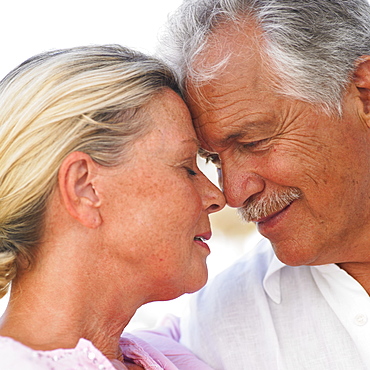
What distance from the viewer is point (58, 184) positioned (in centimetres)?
174

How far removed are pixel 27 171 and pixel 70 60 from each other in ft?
1.18

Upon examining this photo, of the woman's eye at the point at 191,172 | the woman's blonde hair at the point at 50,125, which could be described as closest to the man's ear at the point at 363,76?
the woman's eye at the point at 191,172

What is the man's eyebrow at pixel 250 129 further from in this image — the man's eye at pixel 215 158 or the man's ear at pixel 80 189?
the man's ear at pixel 80 189

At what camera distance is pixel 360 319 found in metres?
2.21

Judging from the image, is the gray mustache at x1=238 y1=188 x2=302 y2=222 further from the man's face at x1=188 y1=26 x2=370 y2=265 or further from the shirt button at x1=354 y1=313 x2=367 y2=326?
the shirt button at x1=354 y1=313 x2=367 y2=326

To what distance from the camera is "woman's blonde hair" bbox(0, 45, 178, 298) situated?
1712mm

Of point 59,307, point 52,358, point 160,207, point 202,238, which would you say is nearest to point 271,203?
point 202,238

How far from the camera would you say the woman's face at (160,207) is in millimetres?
1768

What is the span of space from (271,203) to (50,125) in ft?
2.70

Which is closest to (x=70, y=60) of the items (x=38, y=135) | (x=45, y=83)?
(x=45, y=83)

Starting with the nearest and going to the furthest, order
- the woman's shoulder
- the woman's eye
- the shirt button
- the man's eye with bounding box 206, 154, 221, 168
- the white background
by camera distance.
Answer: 1. the woman's shoulder
2. the woman's eye
3. the shirt button
4. the man's eye with bounding box 206, 154, 221, 168
5. the white background

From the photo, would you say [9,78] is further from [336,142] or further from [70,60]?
[336,142]

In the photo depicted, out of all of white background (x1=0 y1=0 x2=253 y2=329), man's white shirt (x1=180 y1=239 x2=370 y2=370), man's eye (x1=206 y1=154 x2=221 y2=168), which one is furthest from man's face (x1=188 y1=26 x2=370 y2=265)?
white background (x1=0 y1=0 x2=253 y2=329)

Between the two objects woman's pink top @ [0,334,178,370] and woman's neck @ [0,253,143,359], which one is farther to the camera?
woman's neck @ [0,253,143,359]
